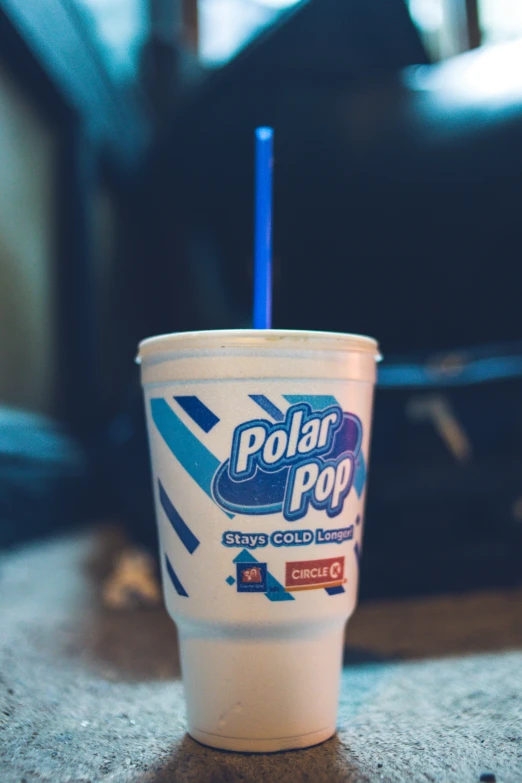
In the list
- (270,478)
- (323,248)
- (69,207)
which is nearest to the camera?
(270,478)

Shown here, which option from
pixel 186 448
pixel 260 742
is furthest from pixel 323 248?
pixel 260 742

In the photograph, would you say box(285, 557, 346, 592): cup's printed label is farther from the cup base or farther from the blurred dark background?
the blurred dark background

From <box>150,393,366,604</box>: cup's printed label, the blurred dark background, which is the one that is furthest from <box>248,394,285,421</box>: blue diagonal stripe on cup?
the blurred dark background

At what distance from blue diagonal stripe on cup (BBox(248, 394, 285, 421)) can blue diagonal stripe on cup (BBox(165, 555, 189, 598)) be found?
169 mm

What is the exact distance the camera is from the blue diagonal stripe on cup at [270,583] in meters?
0.56

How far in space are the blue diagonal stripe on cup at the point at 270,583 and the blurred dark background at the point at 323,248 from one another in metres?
0.50

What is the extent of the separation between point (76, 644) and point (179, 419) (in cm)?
45

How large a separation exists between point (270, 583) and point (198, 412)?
0.15m

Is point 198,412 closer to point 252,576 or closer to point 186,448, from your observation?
point 186,448

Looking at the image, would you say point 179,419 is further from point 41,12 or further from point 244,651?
point 41,12

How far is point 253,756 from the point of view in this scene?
0.57 metres

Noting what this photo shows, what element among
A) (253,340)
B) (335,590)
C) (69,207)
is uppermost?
(69,207)

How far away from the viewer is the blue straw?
605 mm

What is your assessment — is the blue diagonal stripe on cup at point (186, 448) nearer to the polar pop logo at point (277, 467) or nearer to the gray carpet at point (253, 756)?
the polar pop logo at point (277, 467)
